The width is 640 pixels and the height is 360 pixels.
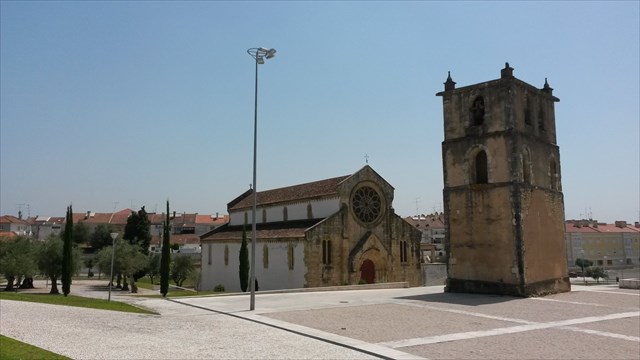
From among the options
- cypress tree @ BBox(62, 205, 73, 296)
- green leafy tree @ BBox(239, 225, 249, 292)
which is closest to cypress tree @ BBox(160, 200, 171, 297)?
cypress tree @ BBox(62, 205, 73, 296)

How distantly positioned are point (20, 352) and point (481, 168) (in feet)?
78.9

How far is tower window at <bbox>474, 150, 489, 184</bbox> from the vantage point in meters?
27.4

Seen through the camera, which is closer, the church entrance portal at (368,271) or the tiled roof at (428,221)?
the church entrance portal at (368,271)

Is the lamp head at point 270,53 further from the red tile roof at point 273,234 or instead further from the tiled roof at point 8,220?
the tiled roof at point 8,220

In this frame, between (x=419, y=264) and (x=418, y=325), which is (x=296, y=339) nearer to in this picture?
(x=418, y=325)

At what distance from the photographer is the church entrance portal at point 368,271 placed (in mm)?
43094

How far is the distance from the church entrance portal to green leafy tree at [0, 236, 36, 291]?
35708mm

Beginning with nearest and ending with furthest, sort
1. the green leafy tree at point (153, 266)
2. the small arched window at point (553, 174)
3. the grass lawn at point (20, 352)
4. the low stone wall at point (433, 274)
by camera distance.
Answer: the grass lawn at point (20, 352)
the small arched window at point (553, 174)
the low stone wall at point (433, 274)
the green leafy tree at point (153, 266)

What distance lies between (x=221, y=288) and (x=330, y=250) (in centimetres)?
1494

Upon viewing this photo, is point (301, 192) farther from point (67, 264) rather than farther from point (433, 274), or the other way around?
point (67, 264)

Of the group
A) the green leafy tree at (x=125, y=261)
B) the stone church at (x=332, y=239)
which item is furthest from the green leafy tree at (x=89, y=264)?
the stone church at (x=332, y=239)

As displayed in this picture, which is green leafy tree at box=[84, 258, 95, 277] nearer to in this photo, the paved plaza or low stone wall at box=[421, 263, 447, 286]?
low stone wall at box=[421, 263, 447, 286]

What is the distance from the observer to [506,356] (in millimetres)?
11609

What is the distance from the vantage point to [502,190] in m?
25.8
